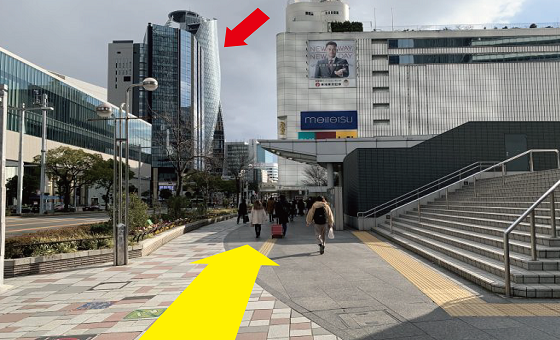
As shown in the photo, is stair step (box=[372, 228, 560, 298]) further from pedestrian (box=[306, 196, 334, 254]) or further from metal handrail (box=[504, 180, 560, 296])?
pedestrian (box=[306, 196, 334, 254])

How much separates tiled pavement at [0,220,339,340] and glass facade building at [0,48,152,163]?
44909 mm

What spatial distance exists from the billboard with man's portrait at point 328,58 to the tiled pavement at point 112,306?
216ft

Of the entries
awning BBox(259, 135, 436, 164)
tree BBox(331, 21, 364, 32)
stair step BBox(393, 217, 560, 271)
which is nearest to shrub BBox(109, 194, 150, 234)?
stair step BBox(393, 217, 560, 271)

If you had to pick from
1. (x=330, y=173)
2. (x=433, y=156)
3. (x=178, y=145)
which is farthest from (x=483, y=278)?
(x=330, y=173)

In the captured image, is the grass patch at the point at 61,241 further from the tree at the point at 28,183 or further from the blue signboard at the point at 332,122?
the tree at the point at 28,183

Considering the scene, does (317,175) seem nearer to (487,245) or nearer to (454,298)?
(487,245)

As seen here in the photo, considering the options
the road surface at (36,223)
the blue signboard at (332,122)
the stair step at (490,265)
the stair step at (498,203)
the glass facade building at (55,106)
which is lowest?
the road surface at (36,223)

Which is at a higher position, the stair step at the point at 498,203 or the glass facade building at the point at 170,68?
the glass facade building at the point at 170,68

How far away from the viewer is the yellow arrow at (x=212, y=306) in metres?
4.71

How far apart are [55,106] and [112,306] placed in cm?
5799

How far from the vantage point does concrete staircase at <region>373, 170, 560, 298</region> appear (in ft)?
20.6

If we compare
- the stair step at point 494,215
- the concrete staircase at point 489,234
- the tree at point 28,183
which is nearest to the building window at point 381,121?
the tree at point 28,183

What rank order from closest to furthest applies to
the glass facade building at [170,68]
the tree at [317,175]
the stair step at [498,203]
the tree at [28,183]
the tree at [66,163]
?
the stair step at [498,203] → the tree at [66,163] → the tree at [28,183] → the tree at [317,175] → the glass facade building at [170,68]

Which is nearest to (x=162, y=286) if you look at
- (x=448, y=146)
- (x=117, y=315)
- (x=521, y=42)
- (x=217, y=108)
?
(x=117, y=315)
